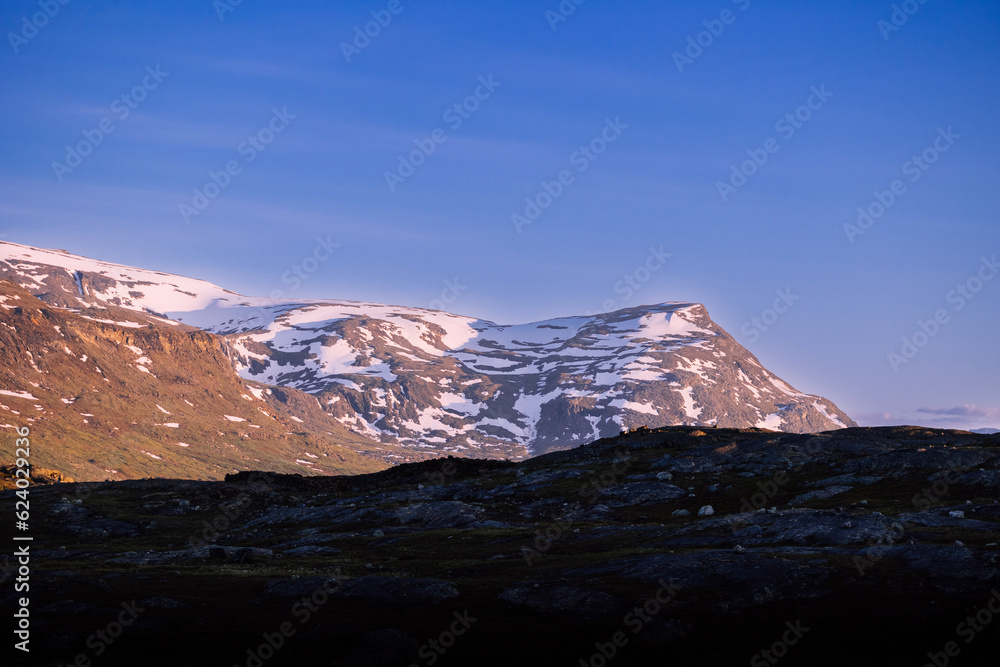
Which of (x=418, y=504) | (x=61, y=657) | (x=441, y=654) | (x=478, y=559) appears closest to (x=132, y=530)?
(x=418, y=504)

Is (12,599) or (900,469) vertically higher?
(900,469)

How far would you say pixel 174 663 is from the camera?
33.5 metres

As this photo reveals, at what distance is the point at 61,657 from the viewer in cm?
3459

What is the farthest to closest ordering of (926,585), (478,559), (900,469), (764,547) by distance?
(900,469) < (478,559) < (764,547) < (926,585)

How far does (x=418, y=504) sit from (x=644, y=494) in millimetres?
23073

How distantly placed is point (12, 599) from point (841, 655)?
126 feet

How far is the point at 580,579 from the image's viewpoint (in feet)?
145

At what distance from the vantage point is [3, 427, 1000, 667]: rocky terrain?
35281 millimetres

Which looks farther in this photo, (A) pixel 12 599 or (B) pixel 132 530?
(B) pixel 132 530

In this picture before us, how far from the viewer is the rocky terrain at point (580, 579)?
116ft

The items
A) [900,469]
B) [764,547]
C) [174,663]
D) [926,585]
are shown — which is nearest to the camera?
[174,663]

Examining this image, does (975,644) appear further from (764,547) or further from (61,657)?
(61,657)

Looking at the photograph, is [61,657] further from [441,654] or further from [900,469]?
[900,469]

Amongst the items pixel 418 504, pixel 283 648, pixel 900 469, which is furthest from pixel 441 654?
pixel 900 469
